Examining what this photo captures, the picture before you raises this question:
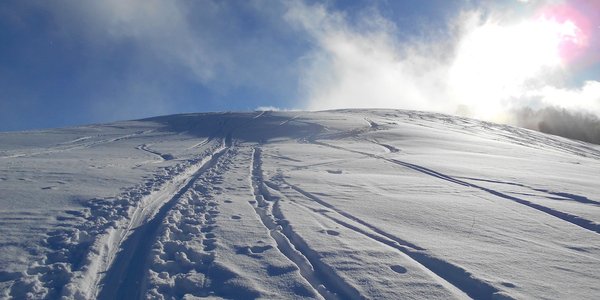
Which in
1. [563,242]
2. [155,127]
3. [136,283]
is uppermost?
[155,127]

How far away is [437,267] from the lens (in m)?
5.14

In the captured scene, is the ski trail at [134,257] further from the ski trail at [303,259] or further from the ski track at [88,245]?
the ski trail at [303,259]

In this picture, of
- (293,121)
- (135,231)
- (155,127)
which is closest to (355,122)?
(293,121)

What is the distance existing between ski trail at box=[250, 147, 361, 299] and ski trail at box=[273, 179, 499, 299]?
103cm

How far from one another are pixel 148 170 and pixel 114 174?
1.04 meters

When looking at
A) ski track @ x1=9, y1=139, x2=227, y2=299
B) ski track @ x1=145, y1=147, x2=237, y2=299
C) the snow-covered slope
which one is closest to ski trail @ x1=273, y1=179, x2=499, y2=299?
the snow-covered slope

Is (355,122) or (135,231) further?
(355,122)

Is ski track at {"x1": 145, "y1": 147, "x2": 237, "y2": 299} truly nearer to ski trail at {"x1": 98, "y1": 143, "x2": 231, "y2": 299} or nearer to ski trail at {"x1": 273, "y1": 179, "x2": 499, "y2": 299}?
ski trail at {"x1": 98, "y1": 143, "x2": 231, "y2": 299}

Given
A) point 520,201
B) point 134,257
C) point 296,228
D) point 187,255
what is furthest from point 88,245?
point 520,201

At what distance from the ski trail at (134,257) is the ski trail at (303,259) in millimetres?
1756

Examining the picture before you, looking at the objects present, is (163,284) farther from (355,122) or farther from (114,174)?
(355,122)

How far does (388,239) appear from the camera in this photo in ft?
20.1

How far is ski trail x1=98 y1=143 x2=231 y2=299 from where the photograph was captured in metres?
4.64

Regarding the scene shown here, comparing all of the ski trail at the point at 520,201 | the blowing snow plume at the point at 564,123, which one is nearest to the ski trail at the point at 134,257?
the ski trail at the point at 520,201
